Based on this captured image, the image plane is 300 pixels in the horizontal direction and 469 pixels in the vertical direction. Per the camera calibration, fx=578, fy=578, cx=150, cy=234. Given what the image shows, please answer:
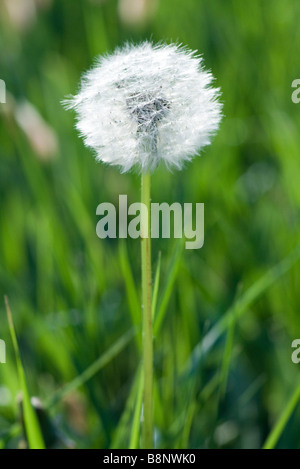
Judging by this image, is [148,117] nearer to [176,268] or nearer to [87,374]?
[176,268]

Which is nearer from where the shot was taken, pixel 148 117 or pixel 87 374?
pixel 148 117

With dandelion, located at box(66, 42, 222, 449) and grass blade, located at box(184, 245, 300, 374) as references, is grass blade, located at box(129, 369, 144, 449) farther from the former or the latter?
grass blade, located at box(184, 245, 300, 374)

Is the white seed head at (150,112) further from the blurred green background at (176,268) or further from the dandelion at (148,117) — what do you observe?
the blurred green background at (176,268)

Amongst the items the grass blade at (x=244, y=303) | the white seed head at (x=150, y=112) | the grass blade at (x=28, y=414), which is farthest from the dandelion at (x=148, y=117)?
the grass blade at (x=244, y=303)

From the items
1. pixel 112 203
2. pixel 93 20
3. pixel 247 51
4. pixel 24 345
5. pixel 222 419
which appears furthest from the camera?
pixel 93 20

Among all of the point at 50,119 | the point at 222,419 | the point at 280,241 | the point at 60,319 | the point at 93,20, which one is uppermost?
the point at 93,20

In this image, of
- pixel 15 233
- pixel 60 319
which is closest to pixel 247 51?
pixel 15 233

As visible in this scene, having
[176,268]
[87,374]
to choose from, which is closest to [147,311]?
[176,268]

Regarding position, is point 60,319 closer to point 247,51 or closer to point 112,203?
point 112,203
